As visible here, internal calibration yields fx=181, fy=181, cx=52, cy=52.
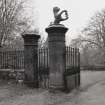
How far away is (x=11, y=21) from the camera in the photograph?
20.0 metres

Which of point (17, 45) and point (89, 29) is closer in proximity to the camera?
point (17, 45)

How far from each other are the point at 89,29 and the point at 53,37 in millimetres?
28018

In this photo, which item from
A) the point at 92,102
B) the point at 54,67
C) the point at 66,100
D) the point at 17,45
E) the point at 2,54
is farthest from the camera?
the point at 17,45

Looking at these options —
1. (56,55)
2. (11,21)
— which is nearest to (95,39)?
(11,21)

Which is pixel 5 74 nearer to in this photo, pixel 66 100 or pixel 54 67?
pixel 54 67

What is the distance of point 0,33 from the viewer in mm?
18297

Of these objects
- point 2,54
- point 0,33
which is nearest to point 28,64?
point 2,54

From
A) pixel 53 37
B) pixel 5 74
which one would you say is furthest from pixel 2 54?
pixel 53 37

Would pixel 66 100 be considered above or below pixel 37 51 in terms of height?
below

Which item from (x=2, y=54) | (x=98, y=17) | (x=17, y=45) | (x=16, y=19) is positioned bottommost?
(x=2, y=54)

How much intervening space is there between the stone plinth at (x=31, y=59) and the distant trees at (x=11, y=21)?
9.28 metres

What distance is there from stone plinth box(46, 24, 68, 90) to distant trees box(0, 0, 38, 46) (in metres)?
10.9

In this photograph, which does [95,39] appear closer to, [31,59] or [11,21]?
[11,21]

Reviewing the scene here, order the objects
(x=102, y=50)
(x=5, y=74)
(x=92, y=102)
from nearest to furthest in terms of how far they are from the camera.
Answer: (x=92, y=102), (x=5, y=74), (x=102, y=50)
